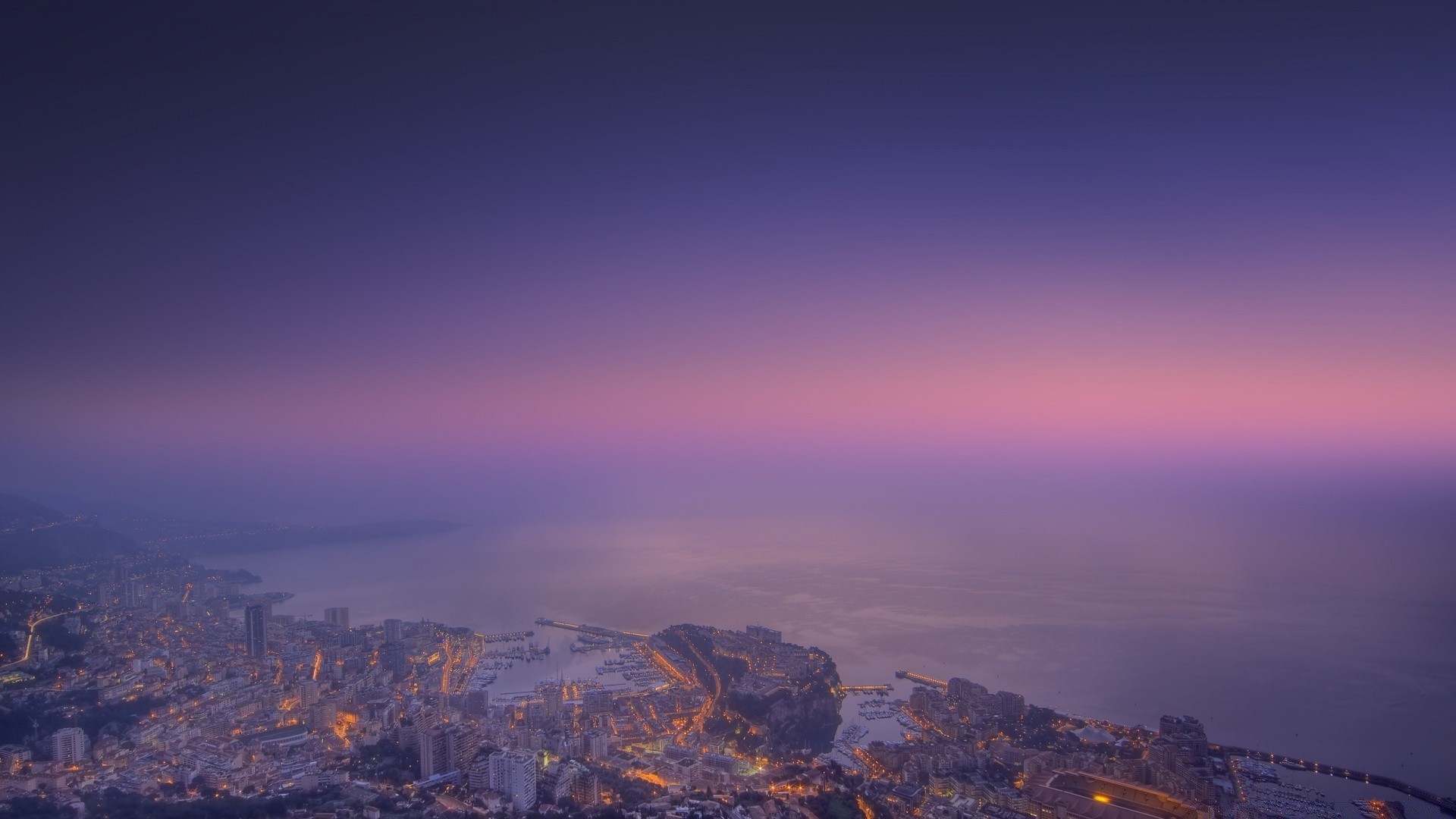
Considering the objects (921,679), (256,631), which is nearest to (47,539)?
(256,631)

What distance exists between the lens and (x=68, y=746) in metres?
5.70

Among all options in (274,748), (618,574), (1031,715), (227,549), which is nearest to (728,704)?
(1031,715)

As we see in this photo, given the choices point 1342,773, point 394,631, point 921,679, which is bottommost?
point 921,679

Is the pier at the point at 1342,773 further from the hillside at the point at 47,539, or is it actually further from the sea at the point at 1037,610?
the hillside at the point at 47,539

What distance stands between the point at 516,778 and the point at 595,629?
6530mm

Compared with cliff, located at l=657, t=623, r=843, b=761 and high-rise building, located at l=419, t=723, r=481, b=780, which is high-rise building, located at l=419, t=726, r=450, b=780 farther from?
cliff, located at l=657, t=623, r=843, b=761

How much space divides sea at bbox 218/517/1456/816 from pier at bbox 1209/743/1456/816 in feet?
0.43

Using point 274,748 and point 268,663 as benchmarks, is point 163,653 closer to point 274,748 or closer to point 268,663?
point 268,663

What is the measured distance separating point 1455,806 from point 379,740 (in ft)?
28.9

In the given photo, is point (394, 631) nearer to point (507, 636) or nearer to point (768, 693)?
point (507, 636)

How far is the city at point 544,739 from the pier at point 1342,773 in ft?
0.08

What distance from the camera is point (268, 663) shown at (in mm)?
8852

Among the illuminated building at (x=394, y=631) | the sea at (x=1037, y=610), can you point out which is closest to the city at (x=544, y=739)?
the illuminated building at (x=394, y=631)

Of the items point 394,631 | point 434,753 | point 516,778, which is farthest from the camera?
point 394,631
